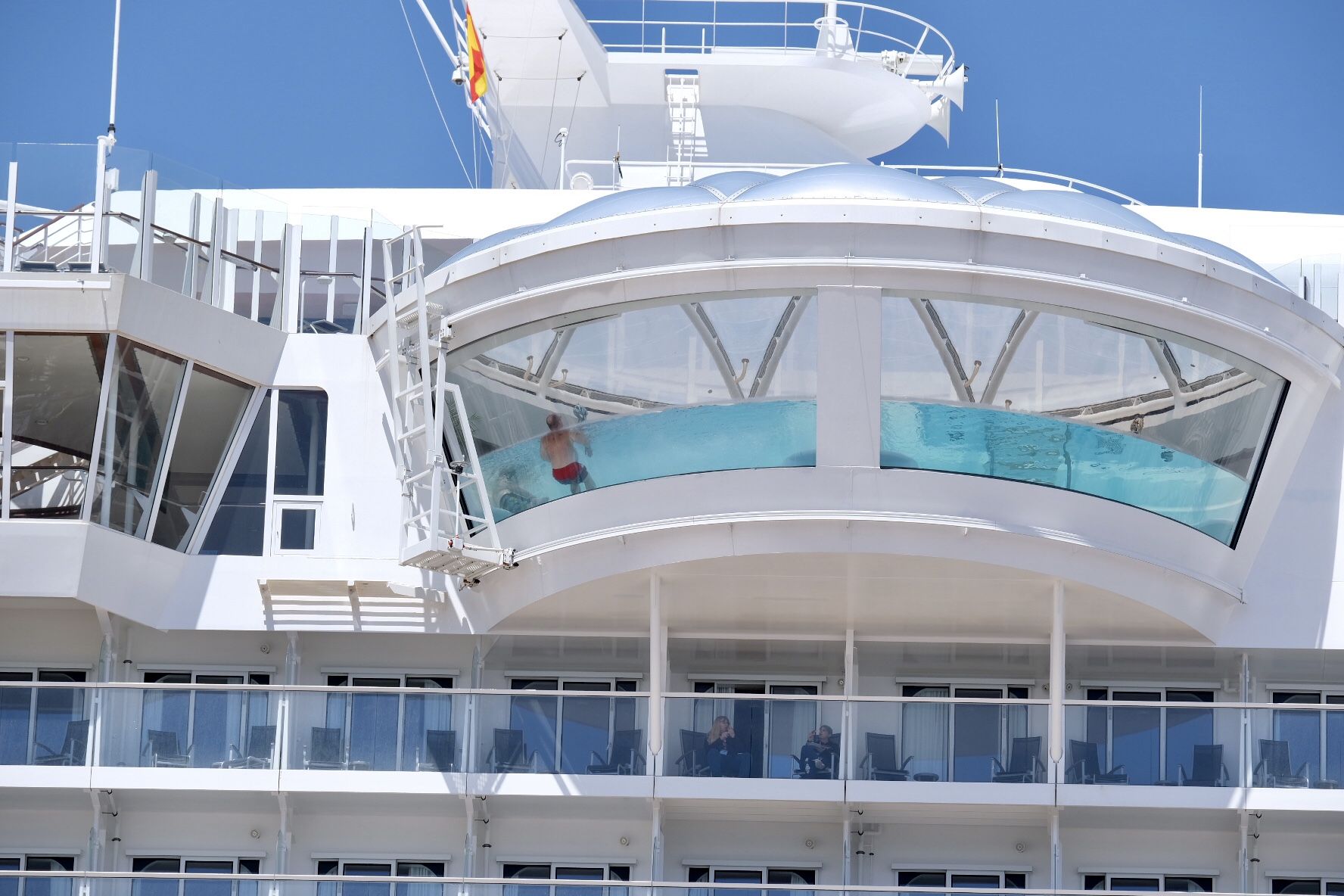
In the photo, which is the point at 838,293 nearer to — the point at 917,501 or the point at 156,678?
the point at 917,501

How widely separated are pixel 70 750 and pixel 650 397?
26.8ft

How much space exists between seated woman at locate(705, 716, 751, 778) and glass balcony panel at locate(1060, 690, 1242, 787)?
3.74 m

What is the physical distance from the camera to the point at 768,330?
1113 inches

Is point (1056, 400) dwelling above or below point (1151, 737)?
above

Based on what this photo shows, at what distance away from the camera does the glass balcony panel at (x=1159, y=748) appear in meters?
29.3

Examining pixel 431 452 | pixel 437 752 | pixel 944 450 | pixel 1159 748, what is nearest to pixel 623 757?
pixel 437 752

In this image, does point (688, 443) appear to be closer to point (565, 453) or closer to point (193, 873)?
point (565, 453)

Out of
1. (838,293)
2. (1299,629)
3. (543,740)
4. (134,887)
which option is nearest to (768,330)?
(838,293)

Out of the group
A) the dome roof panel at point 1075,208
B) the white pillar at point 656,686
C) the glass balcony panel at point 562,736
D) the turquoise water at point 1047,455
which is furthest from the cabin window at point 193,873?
the dome roof panel at point 1075,208

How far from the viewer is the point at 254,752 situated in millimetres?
29859

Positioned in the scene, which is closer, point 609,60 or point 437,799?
point 437,799

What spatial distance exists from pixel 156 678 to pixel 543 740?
5303 millimetres

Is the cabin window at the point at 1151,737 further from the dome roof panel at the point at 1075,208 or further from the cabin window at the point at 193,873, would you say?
the cabin window at the point at 193,873

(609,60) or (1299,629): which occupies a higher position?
(609,60)
